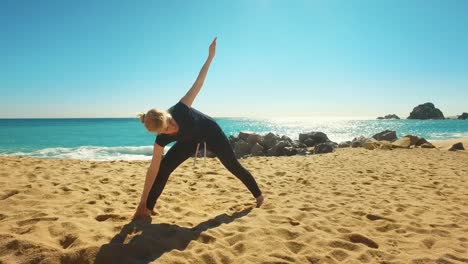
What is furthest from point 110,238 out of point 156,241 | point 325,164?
point 325,164

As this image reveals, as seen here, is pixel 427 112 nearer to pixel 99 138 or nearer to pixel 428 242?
pixel 99 138

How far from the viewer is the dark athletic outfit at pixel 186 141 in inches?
146

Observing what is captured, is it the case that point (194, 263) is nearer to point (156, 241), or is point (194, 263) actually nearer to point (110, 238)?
point (156, 241)

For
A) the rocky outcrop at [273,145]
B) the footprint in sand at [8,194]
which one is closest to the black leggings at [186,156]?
the footprint in sand at [8,194]

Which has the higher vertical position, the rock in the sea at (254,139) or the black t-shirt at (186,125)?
the black t-shirt at (186,125)

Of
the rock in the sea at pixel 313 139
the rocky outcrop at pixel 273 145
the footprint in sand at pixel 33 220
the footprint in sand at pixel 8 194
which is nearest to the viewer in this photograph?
the footprint in sand at pixel 33 220

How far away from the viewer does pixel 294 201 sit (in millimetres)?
4945

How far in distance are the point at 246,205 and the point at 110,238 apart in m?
2.19

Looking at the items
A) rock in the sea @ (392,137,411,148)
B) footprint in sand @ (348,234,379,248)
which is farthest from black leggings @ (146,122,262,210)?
rock in the sea @ (392,137,411,148)

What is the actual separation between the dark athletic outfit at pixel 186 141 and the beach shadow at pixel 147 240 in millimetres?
499

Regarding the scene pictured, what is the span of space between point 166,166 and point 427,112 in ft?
431

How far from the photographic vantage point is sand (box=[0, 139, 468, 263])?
2.92 m

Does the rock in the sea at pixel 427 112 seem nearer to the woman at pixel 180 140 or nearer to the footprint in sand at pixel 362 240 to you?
the footprint in sand at pixel 362 240

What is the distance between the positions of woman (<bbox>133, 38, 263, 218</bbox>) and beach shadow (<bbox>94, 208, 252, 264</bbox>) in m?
0.36
